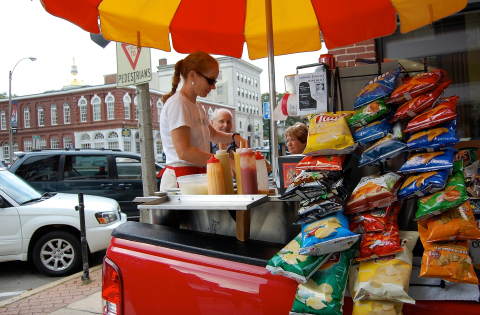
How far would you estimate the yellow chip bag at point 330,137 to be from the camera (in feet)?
5.53

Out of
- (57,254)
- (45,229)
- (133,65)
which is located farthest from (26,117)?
(133,65)

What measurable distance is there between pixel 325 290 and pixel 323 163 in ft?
1.85

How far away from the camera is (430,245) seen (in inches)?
54.3

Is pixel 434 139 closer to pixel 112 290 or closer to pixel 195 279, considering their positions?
pixel 195 279

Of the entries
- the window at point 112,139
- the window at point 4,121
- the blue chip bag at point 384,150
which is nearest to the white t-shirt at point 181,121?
the blue chip bag at point 384,150

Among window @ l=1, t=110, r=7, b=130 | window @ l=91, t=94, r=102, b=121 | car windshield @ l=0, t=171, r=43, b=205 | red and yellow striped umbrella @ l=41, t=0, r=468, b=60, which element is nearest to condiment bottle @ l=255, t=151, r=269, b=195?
red and yellow striped umbrella @ l=41, t=0, r=468, b=60

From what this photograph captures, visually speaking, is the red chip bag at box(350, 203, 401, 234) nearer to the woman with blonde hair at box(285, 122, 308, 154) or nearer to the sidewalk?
the woman with blonde hair at box(285, 122, 308, 154)

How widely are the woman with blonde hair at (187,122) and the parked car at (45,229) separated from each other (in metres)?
3.49

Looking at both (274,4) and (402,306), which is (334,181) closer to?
(402,306)

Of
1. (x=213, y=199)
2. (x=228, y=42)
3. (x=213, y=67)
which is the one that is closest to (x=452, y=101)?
(x=213, y=199)

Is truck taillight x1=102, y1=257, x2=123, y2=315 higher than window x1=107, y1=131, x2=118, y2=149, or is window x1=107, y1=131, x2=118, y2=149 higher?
window x1=107, y1=131, x2=118, y2=149

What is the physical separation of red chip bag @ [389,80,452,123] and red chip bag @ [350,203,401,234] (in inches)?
18.3

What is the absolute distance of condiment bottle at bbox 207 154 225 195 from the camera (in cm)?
210

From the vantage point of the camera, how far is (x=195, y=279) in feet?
5.13
